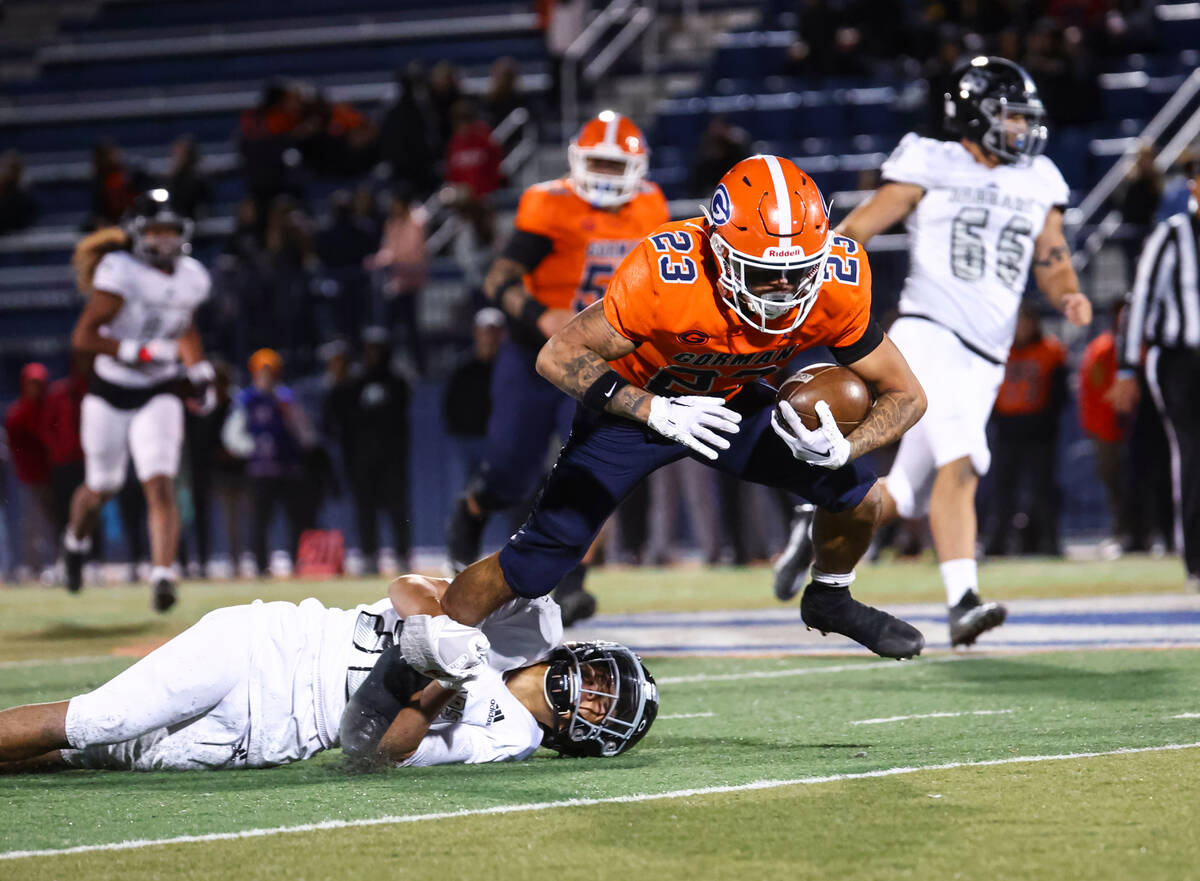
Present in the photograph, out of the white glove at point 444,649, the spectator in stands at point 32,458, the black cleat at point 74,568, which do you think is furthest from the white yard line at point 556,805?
the spectator in stands at point 32,458

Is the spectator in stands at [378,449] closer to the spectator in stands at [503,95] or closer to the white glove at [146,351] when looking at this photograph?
the white glove at [146,351]

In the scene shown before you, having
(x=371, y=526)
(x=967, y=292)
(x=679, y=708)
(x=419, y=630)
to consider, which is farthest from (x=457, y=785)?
(x=371, y=526)

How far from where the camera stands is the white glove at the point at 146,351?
9258 millimetres

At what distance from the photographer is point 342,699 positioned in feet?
14.9

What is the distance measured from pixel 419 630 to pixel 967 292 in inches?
132

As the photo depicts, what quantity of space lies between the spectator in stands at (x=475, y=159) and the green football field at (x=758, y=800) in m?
10.0

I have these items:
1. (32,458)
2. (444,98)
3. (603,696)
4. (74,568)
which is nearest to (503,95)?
(444,98)

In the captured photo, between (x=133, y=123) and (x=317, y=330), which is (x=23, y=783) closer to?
(x=317, y=330)

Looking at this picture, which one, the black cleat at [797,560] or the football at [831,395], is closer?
the football at [831,395]

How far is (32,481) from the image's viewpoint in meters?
14.3

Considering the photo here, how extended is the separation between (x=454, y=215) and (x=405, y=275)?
1.61m

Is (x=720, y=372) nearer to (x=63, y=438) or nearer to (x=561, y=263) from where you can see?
(x=561, y=263)

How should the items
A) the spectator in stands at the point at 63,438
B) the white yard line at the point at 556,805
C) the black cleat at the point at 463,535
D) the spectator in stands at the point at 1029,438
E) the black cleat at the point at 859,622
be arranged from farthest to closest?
the spectator in stands at the point at 63,438 → the spectator in stands at the point at 1029,438 → the black cleat at the point at 463,535 → the black cleat at the point at 859,622 → the white yard line at the point at 556,805

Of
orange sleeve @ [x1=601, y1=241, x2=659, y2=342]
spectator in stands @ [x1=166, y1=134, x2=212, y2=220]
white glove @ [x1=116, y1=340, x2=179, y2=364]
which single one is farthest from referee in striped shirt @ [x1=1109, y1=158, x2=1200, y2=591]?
spectator in stands @ [x1=166, y1=134, x2=212, y2=220]
